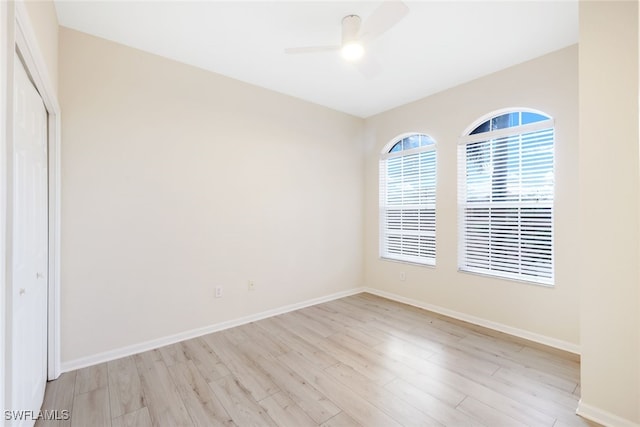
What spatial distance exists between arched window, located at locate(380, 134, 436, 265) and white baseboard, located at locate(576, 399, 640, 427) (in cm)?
199

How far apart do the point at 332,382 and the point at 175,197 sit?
2.16m

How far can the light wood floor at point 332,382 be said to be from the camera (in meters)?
1.78

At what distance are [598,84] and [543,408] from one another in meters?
2.06

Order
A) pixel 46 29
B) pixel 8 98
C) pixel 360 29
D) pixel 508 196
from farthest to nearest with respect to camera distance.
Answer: pixel 508 196, pixel 360 29, pixel 46 29, pixel 8 98

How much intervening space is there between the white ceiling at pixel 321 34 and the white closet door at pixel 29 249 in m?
0.99

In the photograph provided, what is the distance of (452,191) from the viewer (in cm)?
341

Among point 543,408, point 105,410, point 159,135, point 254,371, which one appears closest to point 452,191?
point 543,408

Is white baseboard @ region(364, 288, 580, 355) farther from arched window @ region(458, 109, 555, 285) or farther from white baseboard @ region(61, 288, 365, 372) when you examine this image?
white baseboard @ region(61, 288, 365, 372)

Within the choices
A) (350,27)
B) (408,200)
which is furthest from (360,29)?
(408,200)

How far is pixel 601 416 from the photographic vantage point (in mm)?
1714

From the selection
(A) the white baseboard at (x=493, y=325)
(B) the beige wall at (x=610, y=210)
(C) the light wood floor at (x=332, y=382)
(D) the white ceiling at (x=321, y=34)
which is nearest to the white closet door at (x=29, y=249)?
(C) the light wood floor at (x=332, y=382)

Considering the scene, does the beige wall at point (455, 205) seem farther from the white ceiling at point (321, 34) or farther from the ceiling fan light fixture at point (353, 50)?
the ceiling fan light fixture at point (353, 50)

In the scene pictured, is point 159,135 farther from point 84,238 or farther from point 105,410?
point 105,410

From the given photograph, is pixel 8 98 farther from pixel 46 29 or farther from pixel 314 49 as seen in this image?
pixel 314 49
